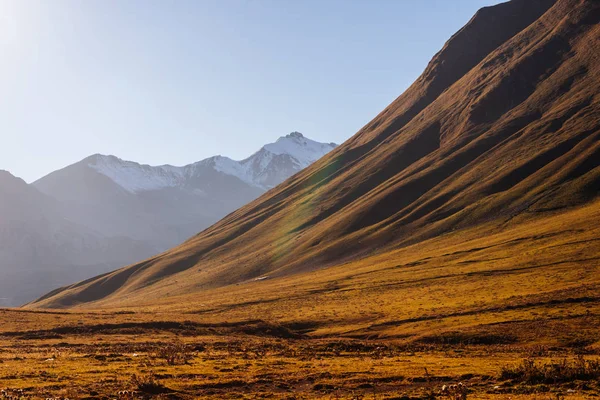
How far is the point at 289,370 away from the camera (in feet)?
126

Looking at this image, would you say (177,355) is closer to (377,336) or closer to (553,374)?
(553,374)

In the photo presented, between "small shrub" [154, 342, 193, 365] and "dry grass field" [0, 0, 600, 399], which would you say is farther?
"small shrub" [154, 342, 193, 365]

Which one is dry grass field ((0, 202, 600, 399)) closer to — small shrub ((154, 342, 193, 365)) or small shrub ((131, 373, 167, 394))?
small shrub ((131, 373, 167, 394))

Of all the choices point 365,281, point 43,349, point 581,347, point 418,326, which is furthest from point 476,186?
point 43,349

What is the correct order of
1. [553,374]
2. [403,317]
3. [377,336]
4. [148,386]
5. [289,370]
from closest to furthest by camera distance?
1. [553,374]
2. [148,386]
3. [289,370]
4. [377,336]
5. [403,317]

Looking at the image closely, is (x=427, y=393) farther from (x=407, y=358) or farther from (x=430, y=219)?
(x=430, y=219)

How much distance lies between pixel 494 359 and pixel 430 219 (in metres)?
136

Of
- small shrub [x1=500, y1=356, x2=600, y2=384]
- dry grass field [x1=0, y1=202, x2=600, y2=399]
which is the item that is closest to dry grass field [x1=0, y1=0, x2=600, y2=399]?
small shrub [x1=500, y1=356, x2=600, y2=384]

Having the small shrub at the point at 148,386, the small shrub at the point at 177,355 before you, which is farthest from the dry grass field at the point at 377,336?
the small shrub at the point at 177,355

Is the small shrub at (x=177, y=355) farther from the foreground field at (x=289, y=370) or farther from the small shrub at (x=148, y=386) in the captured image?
the small shrub at (x=148, y=386)

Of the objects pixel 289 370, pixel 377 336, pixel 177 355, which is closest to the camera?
pixel 289 370

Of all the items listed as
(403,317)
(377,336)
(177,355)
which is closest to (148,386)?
(177,355)

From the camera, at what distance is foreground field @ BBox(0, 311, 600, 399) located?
29750mm

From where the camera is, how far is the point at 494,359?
42.1m
